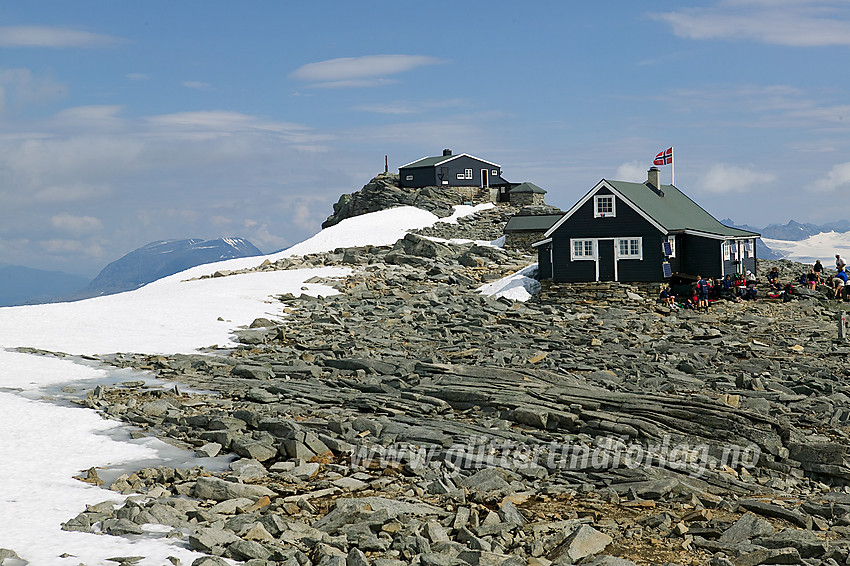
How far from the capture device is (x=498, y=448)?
14734mm

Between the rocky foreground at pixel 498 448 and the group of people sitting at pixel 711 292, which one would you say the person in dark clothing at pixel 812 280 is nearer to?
the group of people sitting at pixel 711 292

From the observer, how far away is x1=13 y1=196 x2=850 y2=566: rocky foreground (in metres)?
10.3

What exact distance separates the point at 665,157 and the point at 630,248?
781 centimetres

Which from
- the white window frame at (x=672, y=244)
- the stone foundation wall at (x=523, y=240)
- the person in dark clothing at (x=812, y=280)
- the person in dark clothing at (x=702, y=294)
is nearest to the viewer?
the person in dark clothing at (x=702, y=294)

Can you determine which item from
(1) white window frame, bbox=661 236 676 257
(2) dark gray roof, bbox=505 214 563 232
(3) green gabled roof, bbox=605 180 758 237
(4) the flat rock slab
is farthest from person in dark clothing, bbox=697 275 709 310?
(4) the flat rock slab

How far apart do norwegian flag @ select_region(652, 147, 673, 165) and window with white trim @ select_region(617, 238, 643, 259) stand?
23.5ft

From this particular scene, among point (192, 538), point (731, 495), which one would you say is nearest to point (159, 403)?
point (192, 538)

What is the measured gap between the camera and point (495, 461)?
13.9 meters

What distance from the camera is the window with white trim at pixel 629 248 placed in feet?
136

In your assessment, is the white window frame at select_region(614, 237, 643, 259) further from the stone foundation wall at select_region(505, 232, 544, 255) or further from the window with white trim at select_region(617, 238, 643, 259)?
the stone foundation wall at select_region(505, 232, 544, 255)

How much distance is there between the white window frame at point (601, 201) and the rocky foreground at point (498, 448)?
518 inches

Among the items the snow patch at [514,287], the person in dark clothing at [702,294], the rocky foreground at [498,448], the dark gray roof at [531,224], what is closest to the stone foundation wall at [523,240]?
the dark gray roof at [531,224]

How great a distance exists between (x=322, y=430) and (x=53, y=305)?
21308 millimetres

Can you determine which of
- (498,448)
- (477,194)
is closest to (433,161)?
(477,194)
